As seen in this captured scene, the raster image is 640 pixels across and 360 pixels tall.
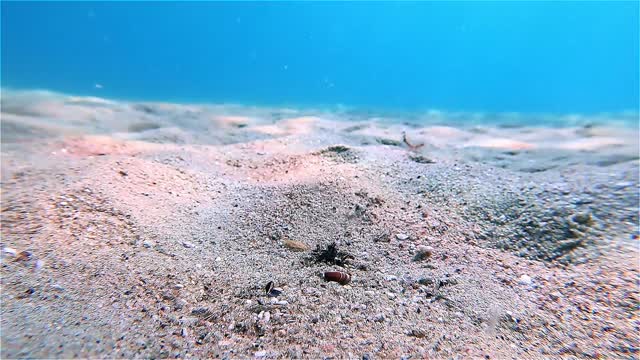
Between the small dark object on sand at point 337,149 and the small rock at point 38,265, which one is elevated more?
the small dark object on sand at point 337,149

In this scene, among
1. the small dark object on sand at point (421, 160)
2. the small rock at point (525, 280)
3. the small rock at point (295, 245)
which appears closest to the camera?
the small rock at point (525, 280)

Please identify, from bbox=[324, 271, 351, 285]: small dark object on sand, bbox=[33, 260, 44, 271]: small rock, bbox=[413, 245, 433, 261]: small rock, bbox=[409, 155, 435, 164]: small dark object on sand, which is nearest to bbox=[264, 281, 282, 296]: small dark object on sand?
bbox=[324, 271, 351, 285]: small dark object on sand

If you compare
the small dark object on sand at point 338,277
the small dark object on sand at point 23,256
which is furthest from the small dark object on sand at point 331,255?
the small dark object on sand at point 23,256

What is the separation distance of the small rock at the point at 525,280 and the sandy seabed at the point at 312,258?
3 cm

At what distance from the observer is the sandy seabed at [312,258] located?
6.93ft

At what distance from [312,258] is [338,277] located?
363mm

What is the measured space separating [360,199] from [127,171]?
2.39 m

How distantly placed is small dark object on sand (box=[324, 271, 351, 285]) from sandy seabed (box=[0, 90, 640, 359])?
0.05 meters

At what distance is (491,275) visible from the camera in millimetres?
2838

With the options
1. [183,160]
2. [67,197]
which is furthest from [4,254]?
[183,160]

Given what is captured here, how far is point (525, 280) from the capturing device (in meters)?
2.81

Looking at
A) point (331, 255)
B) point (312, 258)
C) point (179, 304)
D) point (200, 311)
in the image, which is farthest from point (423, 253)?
point (179, 304)

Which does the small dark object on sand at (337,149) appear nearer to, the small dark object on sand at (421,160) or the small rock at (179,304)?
the small dark object on sand at (421,160)

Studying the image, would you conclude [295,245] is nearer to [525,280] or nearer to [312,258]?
[312,258]
